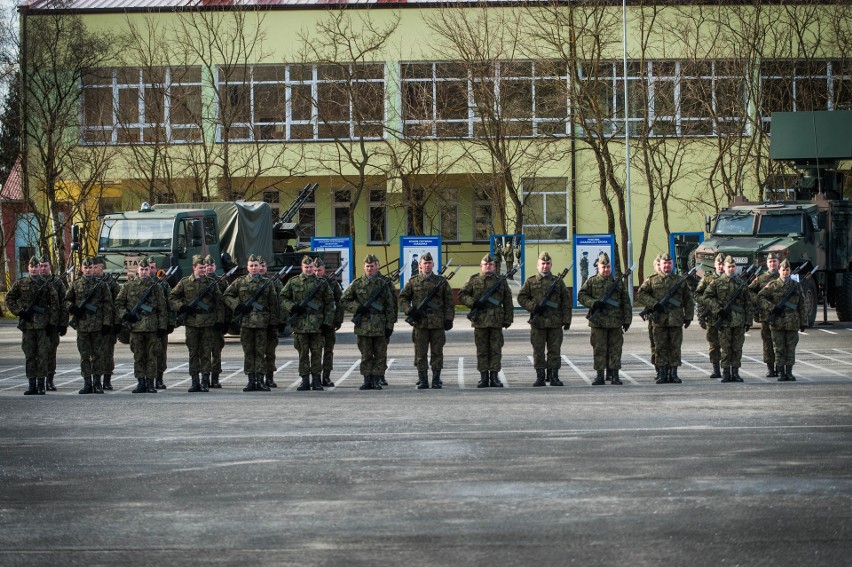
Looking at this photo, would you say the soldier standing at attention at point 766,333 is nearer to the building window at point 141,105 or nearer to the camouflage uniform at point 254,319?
the camouflage uniform at point 254,319

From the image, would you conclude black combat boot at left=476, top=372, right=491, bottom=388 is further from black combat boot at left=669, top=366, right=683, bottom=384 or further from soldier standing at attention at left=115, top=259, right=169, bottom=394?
soldier standing at attention at left=115, top=259, right=169, bottom=394

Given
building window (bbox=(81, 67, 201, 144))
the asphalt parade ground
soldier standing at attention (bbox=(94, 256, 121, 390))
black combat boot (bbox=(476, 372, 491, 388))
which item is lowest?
black combat boot (bbox=(476, 372, 491, 388))

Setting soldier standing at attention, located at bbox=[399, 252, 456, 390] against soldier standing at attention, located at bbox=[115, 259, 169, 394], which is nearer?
soldier standing at attention, located at bbox=[115, 259, 169, 394]

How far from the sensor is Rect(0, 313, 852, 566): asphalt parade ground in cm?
834

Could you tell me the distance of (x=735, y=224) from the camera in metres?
31.2

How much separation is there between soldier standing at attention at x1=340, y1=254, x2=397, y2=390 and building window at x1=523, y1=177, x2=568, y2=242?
2732 cm

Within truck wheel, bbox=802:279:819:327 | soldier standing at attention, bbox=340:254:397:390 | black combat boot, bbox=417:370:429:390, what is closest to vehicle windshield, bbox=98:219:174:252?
soldier standing at attention, bbox=340:254:397:390

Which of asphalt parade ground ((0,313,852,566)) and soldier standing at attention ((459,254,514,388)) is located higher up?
soldier standing at attention ((459,254,514,388))

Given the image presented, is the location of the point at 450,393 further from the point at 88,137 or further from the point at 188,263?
the point at 88,137

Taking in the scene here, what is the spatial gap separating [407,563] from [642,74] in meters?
35.0

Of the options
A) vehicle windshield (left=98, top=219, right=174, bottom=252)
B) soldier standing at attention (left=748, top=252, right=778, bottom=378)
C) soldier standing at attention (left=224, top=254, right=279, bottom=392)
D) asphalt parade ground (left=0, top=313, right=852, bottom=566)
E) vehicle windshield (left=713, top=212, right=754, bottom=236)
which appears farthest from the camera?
vehicle windshield (left=713, top=212, right=754, bottom=236)

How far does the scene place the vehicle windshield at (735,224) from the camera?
3102 cm

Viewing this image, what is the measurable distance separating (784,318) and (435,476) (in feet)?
30.8

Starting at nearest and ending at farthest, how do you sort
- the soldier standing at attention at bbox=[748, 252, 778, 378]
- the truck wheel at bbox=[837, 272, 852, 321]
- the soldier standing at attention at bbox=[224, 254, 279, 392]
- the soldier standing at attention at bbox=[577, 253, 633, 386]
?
the soldier standing at attention at bbox=[224, 254, 279, 392], the soldier standing at attention at bbox=[577, 253, 633, 386], the soldier standing at attention at bbox=[748, 252, 778, 378], the truck wheel at bbox=[837, 272, 852, 321]
